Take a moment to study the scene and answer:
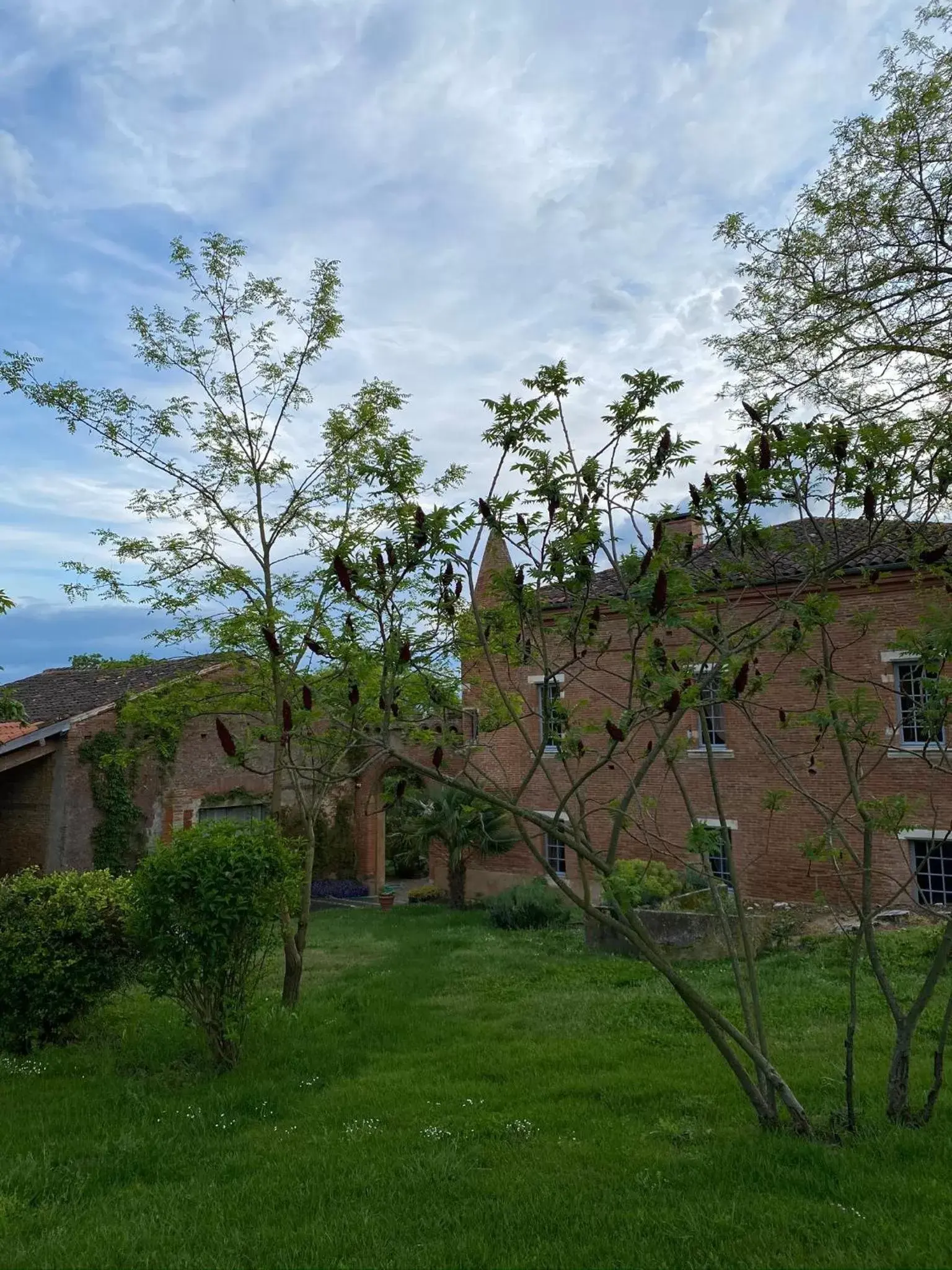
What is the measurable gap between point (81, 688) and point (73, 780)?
3.90 meters

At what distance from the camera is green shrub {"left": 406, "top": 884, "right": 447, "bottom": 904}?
21.8 metres

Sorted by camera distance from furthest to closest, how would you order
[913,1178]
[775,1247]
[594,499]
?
1. [594,499]
2. [913,1178]
3. [775,1247]

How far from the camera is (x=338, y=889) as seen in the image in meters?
23.7

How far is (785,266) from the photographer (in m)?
11.1

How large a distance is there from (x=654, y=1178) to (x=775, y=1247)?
2.90ft

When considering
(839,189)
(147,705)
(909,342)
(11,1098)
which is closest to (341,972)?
(147,705)

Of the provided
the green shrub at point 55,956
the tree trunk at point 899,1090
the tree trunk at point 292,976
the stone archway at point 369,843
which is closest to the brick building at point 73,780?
the stone archway at point 369,843

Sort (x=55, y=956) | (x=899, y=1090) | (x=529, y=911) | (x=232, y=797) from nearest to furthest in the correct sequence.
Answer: (x=899, y=1090) < (x=55, y=956) < (x=529, y=911) < (x=232, y=797)

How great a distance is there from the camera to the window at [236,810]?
2017 cm

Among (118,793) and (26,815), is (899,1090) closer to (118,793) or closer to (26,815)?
(118,793)

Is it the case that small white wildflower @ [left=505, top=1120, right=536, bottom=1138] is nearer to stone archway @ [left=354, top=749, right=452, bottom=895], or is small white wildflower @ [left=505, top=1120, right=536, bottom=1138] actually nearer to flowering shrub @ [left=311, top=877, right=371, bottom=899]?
flowering shrub @ [left=311, top=877, right=371, bottom=899]

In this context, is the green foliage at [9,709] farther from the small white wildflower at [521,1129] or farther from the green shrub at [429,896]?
the green shrub at [429,896]

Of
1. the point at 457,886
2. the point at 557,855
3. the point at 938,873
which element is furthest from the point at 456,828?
the point at 938,873

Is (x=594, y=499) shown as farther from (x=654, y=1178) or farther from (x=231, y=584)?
(x=231, y=584)
